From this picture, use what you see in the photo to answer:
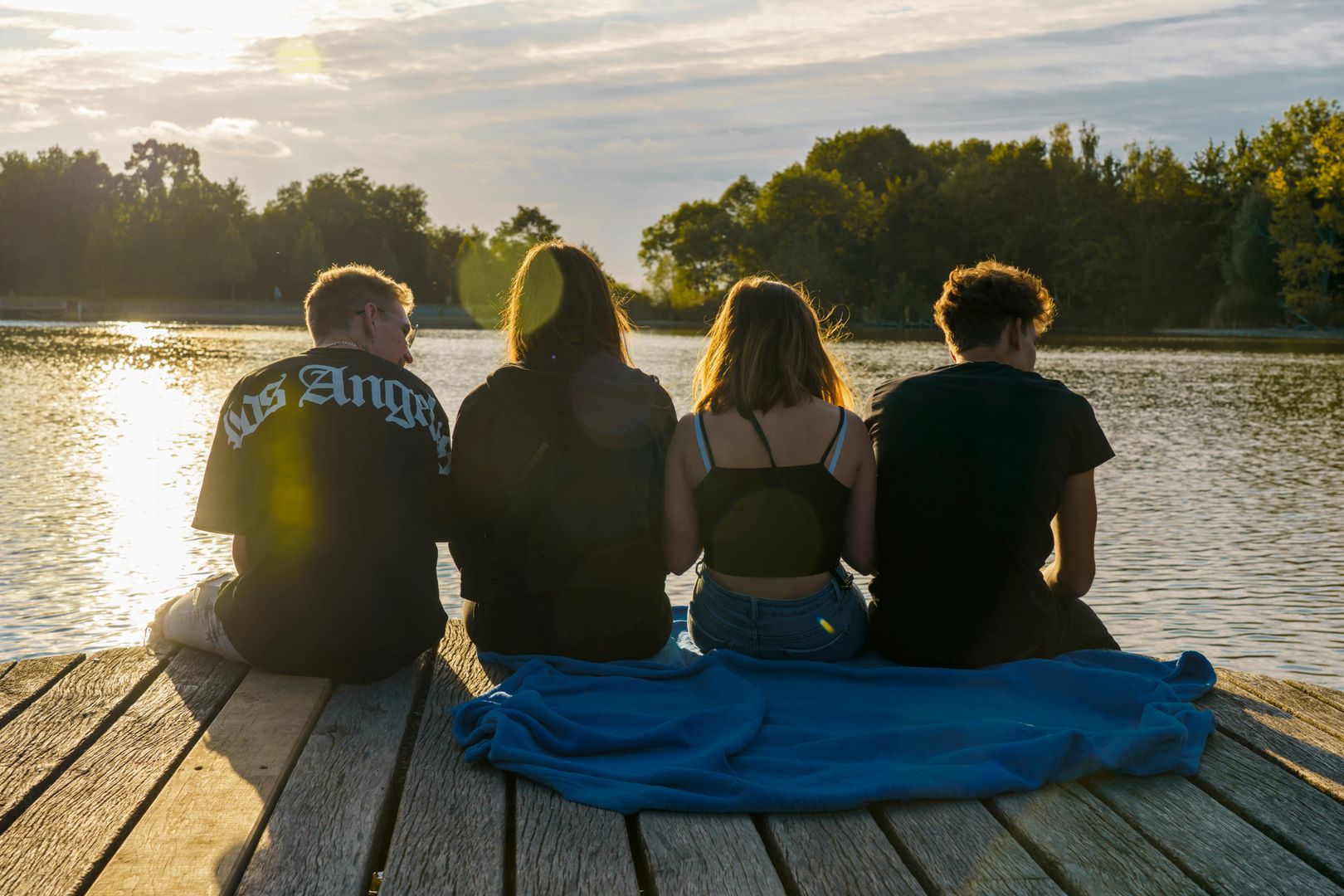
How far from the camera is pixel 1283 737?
122 inches

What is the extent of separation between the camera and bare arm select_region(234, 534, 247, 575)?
344 centimetres

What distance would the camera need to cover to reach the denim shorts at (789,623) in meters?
3.49

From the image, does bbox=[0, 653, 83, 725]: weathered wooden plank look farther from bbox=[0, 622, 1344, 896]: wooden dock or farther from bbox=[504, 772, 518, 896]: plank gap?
bbox=[504, 772, 518, 896]: plank gap

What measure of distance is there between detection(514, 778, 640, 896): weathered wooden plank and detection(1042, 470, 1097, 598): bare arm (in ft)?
5.68

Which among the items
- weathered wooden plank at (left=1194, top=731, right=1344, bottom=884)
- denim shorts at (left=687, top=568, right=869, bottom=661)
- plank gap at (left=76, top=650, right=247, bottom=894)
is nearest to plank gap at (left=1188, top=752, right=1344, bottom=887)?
weathered wooden plank at (left=1194, top=731, right=1344, bottom=884)

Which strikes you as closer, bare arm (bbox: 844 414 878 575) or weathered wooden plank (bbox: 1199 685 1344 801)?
weathered wooden plank (bbox: 1199 685 1344 801)

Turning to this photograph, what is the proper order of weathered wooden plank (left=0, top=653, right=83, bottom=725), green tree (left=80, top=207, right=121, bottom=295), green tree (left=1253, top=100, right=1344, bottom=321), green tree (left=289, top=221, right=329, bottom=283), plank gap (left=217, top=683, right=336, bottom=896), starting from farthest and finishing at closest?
green tree (left=289, top=221, right=329, bottom=283)
green tree (left=80, top=207, right=121, bottom=295)
green tree (left=1253, top=100, right=1344, bottom=321)
weathered wooden plank (left=0, top=653, right=83, bottom=725)
plank gap (left=217, top=683, right=336, bottom=896)

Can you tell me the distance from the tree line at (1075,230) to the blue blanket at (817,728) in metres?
57.0

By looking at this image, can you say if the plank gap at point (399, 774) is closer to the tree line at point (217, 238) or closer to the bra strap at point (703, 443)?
the bra strap at point (703, 443)

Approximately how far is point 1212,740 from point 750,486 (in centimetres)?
137

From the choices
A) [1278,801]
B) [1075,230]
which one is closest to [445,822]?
[1278,801]

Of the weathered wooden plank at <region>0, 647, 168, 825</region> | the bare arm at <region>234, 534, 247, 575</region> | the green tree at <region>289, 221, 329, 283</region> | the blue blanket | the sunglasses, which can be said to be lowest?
the weathered wooden plank at <region>0, 647, 168, 825</region>

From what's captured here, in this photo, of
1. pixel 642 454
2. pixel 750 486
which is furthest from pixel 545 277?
pixel 750 486

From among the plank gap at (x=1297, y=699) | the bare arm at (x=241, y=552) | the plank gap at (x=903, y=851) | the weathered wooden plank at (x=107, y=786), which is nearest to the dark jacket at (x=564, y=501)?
the bare arm at (x=241, y=552)
